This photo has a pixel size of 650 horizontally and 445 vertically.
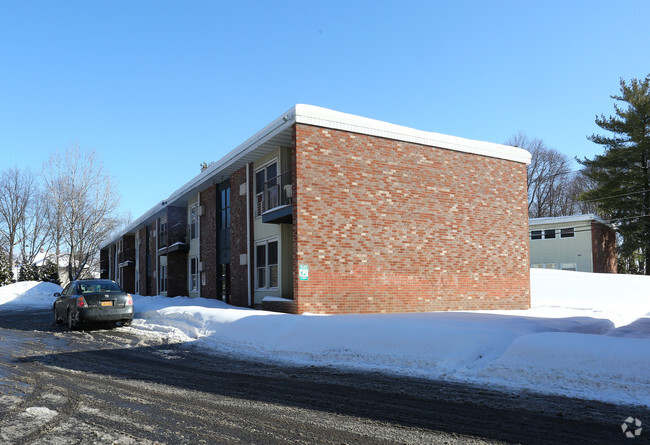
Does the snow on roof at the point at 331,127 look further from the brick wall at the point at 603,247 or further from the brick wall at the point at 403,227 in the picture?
the brick wall at the point at 603,247

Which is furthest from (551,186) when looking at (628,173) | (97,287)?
(97,287)

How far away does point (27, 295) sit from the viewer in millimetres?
33312

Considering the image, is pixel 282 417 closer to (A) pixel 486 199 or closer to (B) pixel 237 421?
(B) pixel 237 421

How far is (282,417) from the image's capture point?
211 inches

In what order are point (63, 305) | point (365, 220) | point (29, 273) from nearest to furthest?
point (365, 220)
point (63, 305)
point (29, 273)

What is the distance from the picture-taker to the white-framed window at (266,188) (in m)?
17.6

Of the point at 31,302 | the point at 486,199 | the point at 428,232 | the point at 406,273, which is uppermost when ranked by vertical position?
the point at 486,199

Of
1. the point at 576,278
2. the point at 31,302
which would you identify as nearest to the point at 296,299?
the point at 576,278

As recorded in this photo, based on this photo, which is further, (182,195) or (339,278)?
(182,195)

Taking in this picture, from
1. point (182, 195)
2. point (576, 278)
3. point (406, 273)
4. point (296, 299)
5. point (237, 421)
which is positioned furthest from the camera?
point (576, 278)

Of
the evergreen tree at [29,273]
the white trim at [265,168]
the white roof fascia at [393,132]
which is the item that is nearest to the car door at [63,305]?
the white trim at [265,168]

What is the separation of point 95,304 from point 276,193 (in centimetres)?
663

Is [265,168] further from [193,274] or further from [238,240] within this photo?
[193,274]

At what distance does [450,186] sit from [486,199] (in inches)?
73.7
